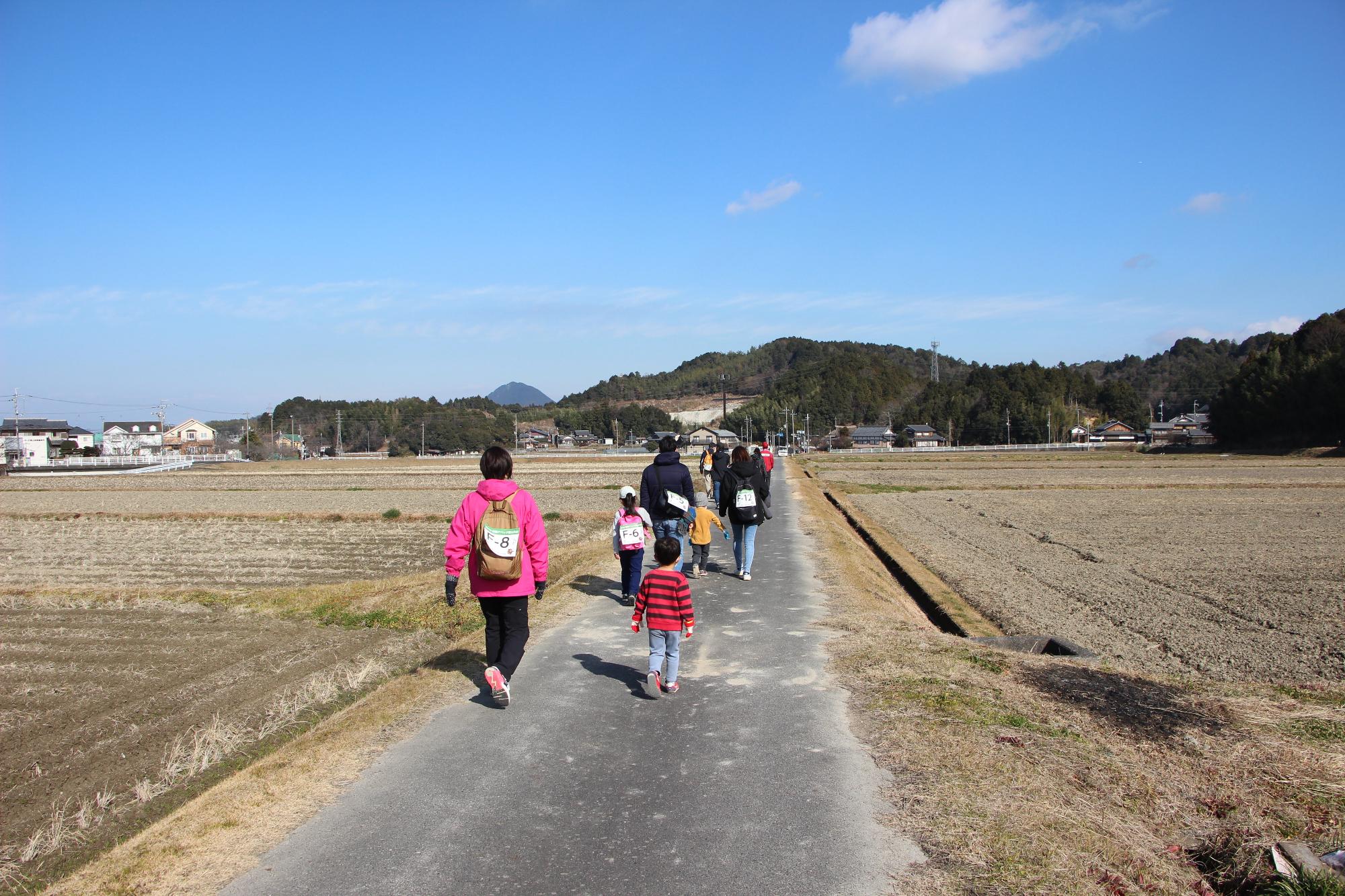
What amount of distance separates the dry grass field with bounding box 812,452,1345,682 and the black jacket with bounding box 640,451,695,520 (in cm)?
417

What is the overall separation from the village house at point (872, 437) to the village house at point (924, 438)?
292 cm

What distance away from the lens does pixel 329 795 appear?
14.0 ft

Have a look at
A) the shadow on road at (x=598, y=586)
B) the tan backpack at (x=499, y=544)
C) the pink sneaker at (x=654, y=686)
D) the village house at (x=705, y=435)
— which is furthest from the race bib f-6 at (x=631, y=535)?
the village house at (x=705, y=435)

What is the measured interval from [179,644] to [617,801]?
319 inches

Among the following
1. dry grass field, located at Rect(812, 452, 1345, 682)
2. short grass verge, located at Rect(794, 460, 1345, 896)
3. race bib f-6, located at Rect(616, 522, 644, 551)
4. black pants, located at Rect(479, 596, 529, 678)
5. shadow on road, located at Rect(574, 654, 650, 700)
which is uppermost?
race bib f-6, located at Rect(616, 522, 644, 551)

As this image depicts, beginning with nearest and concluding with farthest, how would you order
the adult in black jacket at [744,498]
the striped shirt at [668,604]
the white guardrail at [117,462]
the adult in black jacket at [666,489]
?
the striped shirt at [668,604] → the adult in black jacket at [666,489] → the adult in black jacket at [744,498] → the white guardrail at [117,462]

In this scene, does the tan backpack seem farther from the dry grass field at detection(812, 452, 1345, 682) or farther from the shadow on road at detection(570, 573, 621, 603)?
the dry grass field at detection(812, 452, 1345, 682)

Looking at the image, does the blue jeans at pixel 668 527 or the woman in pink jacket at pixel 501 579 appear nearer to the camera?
the woman in pink jacket at pixel 501 579

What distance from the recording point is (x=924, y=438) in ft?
422

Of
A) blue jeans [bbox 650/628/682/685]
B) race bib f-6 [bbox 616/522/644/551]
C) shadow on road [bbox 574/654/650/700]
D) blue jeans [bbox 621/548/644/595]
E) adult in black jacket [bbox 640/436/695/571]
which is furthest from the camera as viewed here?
adult in black jacket [bbox 640/436/695/571]

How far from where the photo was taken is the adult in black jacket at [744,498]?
1047cm

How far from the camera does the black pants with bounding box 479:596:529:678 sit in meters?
5.61

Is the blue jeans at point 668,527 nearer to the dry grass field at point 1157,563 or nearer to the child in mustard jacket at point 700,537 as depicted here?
the child in mustard jacket at point 700,537

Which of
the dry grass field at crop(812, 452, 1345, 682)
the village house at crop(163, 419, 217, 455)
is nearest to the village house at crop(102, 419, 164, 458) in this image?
the village house at crop(163, 419, 217, 455)
